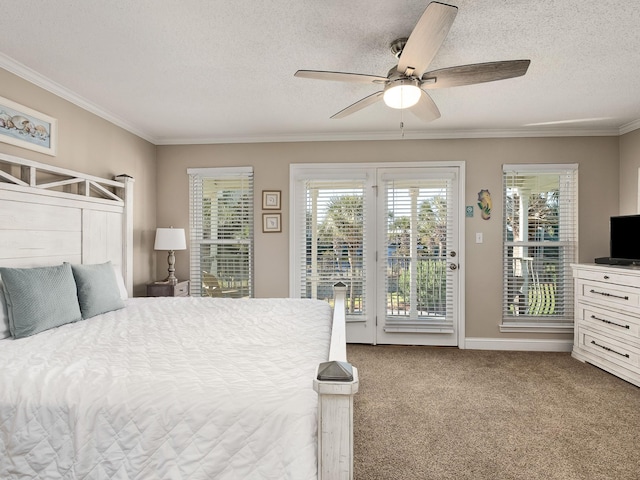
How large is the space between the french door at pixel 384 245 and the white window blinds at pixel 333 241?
0.04 ft

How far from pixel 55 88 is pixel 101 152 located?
0.71 meters

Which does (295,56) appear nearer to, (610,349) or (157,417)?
(157,417)

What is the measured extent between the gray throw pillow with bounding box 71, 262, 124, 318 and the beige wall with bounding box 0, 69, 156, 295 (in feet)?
3.10

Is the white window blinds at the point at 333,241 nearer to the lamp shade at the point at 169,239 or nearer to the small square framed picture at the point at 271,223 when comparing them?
the small square framed picture at the point at 271,223

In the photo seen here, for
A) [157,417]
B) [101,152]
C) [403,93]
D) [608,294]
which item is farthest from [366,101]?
[608,294]

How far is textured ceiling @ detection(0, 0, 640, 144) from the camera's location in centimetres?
193

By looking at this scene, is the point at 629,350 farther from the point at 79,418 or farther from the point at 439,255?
the point at 79,418

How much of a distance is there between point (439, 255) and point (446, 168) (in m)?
1.01

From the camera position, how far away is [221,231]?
14.6ft

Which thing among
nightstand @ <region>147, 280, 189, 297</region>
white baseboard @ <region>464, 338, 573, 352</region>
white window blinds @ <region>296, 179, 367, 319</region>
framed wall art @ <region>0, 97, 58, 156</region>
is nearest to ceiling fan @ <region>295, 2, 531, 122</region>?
white window blinds @ <region>296, 179, 367, 319</region>

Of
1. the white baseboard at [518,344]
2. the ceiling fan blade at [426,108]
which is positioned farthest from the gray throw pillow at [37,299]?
the white baseboard at [518,344]

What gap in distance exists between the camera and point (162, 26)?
207 centimetres

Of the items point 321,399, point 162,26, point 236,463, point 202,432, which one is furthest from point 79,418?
point 162,26

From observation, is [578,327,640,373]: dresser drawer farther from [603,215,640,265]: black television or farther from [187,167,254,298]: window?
[187,167,254,298]: window
